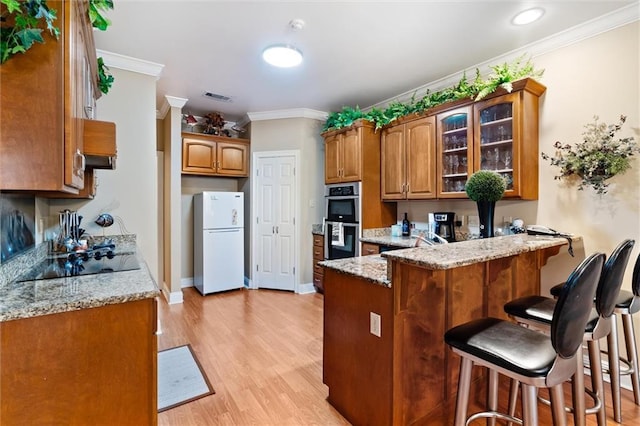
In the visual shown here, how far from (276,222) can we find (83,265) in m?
2.94

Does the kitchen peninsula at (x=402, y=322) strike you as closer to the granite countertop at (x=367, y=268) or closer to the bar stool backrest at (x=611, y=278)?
the granite countertop at (x=367, y=268)

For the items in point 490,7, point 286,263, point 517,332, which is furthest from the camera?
point 286,263

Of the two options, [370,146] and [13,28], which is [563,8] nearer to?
[370,146]

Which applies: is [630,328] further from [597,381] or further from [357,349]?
[357,349]

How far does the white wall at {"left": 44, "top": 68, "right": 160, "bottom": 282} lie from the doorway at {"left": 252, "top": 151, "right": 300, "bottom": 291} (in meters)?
1.79

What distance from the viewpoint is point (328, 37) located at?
2.63 meters

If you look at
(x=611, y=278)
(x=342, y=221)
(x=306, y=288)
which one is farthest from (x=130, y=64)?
(x=611, y=278)

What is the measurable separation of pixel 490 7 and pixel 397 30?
67 cm

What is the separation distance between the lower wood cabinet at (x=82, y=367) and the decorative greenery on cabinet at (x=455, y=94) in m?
3.09

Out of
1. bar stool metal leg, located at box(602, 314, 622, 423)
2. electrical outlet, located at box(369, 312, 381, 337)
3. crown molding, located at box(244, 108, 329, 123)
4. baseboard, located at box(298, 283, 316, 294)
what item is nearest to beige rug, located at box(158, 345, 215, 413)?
electrical outlet, located at box(369, 312, 381, 337)

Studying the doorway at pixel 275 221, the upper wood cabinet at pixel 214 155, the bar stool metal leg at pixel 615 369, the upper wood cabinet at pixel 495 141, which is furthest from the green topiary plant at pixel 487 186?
the upper wood cabinet at pixel 214 155

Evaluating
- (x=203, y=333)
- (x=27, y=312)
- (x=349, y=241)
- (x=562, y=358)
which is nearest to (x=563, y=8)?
(x=562, y=358)

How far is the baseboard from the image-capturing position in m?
4.62

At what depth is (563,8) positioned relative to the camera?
227 centimetres
